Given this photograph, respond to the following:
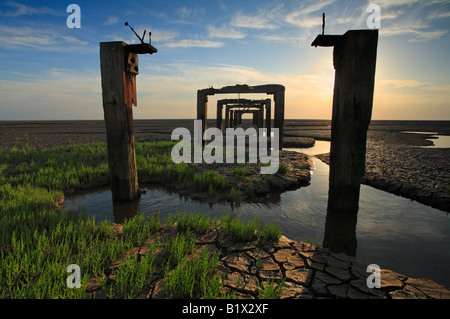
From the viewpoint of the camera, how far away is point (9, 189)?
14.9ft

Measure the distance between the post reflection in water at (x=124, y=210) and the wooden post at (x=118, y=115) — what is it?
4.3 inches

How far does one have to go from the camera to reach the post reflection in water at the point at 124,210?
409 cm

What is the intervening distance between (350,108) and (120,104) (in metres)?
4.06

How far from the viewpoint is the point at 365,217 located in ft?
13.8

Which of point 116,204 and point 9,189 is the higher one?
point 9,189

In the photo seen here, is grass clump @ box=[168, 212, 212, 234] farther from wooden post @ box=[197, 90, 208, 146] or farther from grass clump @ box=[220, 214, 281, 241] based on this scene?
wooden post @ box=[197, 90, 208, 146]

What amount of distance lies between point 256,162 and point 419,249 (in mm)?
5290

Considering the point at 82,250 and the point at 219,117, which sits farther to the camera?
the point at 219,117

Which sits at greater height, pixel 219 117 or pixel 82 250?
pixel 219 117

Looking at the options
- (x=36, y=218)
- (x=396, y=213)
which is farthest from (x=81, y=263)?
(x=396, y=213)

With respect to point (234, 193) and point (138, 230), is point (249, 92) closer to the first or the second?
point (234, 193)

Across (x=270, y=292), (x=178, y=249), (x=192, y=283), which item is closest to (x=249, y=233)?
(x=178, y=249)

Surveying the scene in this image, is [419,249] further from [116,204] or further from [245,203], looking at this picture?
[116,204]

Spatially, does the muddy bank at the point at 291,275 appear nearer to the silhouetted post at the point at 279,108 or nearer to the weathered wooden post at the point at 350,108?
the weathered wooden post at the point at 350,108
